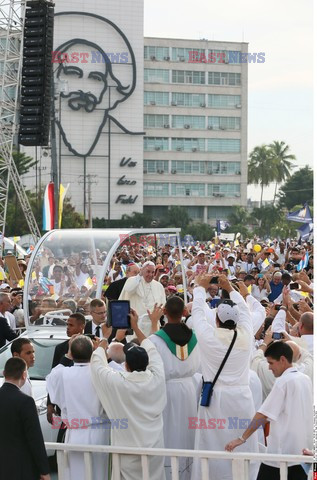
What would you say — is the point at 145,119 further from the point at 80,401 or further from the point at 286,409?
the point at 286,409

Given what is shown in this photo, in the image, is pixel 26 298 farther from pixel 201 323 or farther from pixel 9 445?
pixel 9 445

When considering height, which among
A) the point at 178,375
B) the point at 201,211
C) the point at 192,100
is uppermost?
the point at 192,100

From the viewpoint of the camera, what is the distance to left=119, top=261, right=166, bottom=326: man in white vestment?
12422 mm

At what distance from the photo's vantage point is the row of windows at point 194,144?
120750 mm

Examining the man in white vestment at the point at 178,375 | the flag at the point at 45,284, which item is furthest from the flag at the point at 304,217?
the man in white vestment at the point at 178,375

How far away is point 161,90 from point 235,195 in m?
15.5

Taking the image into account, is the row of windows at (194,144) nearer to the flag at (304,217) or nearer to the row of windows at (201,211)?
the row of windows at (201,211)

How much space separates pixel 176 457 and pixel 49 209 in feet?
61.9

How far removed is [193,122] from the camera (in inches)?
4811

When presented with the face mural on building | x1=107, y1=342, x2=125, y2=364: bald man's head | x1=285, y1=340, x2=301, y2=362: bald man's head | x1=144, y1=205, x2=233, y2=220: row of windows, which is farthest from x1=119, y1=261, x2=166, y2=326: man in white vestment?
x1=144, y1=205, x2=233, y2=220: row of windows

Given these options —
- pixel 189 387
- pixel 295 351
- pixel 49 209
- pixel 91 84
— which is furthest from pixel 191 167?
pixel 295 351

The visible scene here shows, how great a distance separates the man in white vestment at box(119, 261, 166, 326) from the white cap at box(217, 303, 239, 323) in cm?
412

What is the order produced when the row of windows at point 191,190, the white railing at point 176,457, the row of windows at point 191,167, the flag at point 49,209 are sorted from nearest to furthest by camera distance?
the white railing at point 176,457 < the flag at point 49,209 < the row of windows at point 191,190 < the row of windows at point 191,167

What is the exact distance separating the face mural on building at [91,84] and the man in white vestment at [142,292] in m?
102
